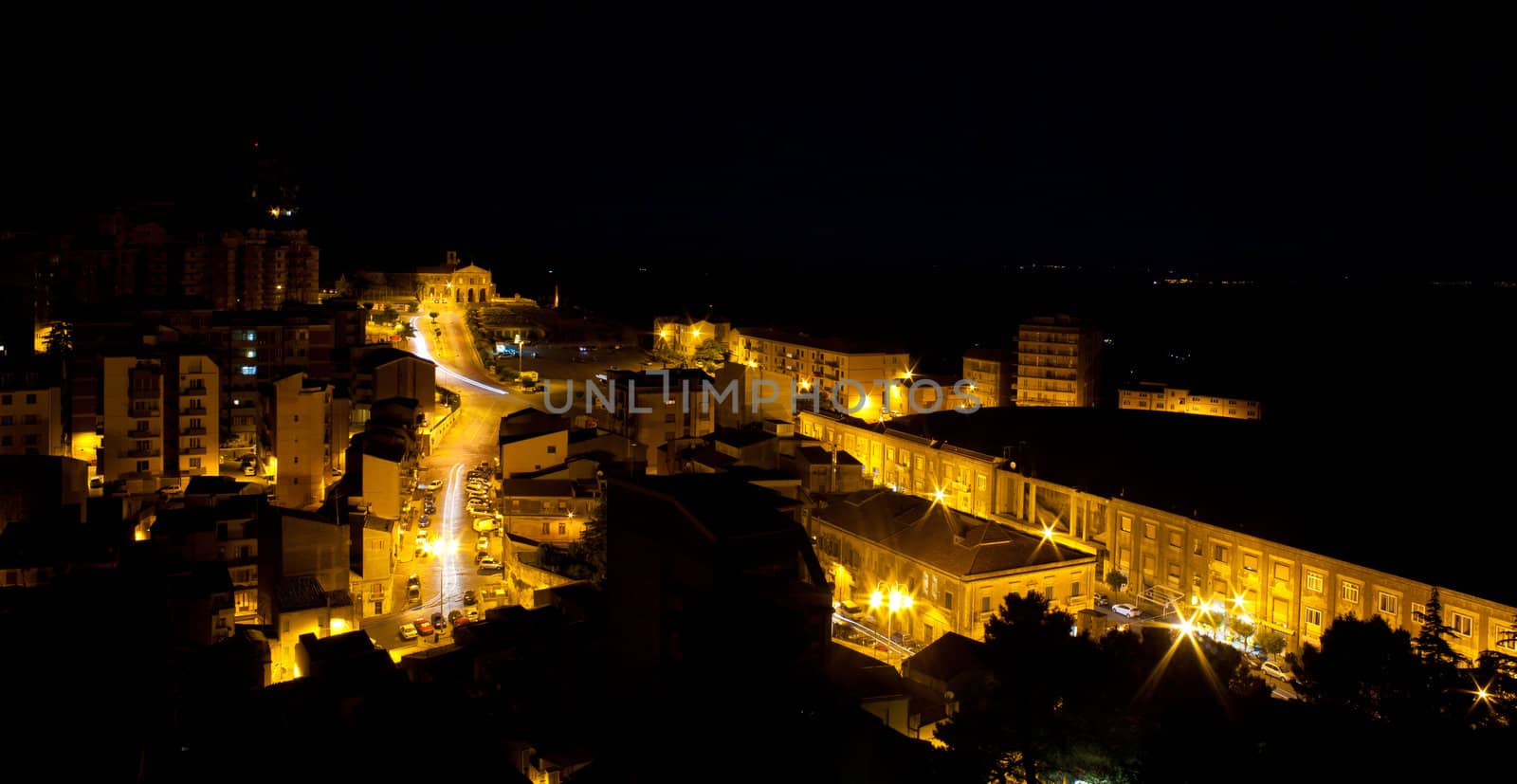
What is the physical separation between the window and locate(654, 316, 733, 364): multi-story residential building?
13.9 m

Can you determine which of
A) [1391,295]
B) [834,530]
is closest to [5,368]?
[834,530]

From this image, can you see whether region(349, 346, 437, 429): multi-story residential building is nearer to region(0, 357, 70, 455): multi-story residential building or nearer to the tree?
region(0, 357, 70, 455): multi-story residential building

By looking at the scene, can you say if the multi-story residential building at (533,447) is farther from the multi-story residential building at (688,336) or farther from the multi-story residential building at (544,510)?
the multi-story residential building at (688,336)

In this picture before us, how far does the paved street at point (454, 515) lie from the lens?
8227 millimetres

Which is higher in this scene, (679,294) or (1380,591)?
(679,294)

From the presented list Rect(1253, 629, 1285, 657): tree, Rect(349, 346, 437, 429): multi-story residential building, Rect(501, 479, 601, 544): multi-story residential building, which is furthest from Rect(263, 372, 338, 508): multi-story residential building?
Rect(1253, 629, 1285, 657): tree

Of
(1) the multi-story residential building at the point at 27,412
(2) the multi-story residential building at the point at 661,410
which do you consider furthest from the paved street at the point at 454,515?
(1) the multi-story residential building at the point at 27,412

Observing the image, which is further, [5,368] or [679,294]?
[679,294]

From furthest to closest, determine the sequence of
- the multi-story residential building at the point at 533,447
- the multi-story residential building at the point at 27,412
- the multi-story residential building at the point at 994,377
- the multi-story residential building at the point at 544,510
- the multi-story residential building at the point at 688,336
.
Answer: the multi-story residential building at the point at 688,336, the multi-story residential building at the point at 994,377, the multi-story residential building at the point at 533,447, the multi-story residential building at the point at 27,412, the multi-story residential building at the point at 544,510

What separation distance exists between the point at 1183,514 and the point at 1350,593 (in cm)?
154

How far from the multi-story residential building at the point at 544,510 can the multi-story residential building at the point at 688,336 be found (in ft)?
34.6

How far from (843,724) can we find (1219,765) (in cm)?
128

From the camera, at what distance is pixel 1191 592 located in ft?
27.8

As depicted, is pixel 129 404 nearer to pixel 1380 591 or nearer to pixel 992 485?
pixel 992 485
